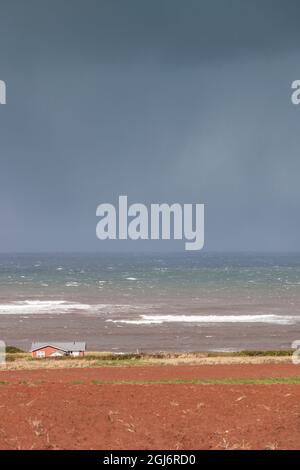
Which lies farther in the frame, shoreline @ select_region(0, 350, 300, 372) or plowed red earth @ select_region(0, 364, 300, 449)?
shoreline @ select_region(0, 350, 300, 372)

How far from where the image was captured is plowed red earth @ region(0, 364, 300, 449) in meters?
13.2

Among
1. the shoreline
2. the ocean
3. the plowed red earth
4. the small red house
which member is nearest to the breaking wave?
the ocean

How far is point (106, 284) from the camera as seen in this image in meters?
144

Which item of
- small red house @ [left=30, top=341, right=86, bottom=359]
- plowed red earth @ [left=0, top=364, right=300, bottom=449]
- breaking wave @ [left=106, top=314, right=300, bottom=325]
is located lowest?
breaking wave @ [left=106, top=314, right=300, bottom=325]

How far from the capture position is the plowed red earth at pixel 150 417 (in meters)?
13.2

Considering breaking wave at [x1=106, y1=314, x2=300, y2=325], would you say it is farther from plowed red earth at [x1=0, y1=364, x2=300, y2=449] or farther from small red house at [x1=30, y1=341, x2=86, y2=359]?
plowed red earth at [x1=0, y1=364, x2=300, y2=449]

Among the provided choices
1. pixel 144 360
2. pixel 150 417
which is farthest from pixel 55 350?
pixel 150 417

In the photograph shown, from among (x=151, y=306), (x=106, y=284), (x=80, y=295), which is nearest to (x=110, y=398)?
(x=151, y=306)

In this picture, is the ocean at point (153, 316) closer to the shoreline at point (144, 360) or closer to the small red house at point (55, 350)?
the small red house at point (55, 350)

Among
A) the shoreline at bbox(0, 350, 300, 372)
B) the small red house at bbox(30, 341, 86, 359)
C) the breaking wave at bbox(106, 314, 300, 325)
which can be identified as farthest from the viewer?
the breaking wave at bbox(106, 314, 300, 325)

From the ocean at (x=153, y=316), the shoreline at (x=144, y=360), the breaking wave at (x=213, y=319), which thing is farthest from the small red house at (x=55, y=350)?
the breaking wave at (x=213, y=319)

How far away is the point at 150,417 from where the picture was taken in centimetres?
1472
